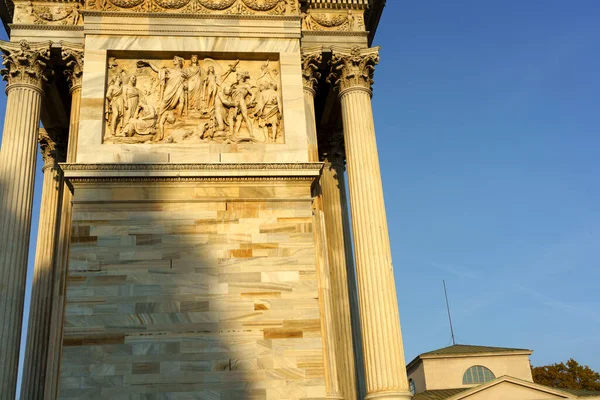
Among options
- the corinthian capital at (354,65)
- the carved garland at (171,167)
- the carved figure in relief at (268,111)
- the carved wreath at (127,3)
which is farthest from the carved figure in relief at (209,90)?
the corinthian capital at (354,65)

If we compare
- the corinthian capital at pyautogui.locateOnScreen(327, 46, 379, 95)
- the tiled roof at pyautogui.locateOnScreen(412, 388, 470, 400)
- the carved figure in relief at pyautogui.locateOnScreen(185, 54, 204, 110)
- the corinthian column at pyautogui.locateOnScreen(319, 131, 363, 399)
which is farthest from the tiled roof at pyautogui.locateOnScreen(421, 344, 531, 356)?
the carved figure in relief at pyautogui.locateOnScreen(185, 54, 204, 110)

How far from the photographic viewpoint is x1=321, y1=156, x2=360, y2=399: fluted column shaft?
2164cm

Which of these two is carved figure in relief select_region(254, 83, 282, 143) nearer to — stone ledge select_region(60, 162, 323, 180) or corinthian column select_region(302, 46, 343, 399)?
corinthian column select_region(302, 46, 343, 399)

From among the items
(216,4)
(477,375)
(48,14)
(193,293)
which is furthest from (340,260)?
(477,375)

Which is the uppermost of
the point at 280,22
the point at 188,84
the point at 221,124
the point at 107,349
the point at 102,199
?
the point at 280,22

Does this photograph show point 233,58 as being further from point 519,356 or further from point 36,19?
point 519,356

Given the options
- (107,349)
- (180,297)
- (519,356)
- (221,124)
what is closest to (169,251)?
(180,297)

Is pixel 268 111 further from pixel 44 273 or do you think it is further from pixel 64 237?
pixel 44 273

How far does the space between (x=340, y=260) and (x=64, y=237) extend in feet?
29.1

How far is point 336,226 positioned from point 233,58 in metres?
6.60

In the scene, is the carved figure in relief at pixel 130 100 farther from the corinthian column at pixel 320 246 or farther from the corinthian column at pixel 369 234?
the corinthian column at pixel 369 234

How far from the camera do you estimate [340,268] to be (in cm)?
2325

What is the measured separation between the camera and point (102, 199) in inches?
725

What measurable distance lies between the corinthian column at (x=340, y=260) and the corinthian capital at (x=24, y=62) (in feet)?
32.2
